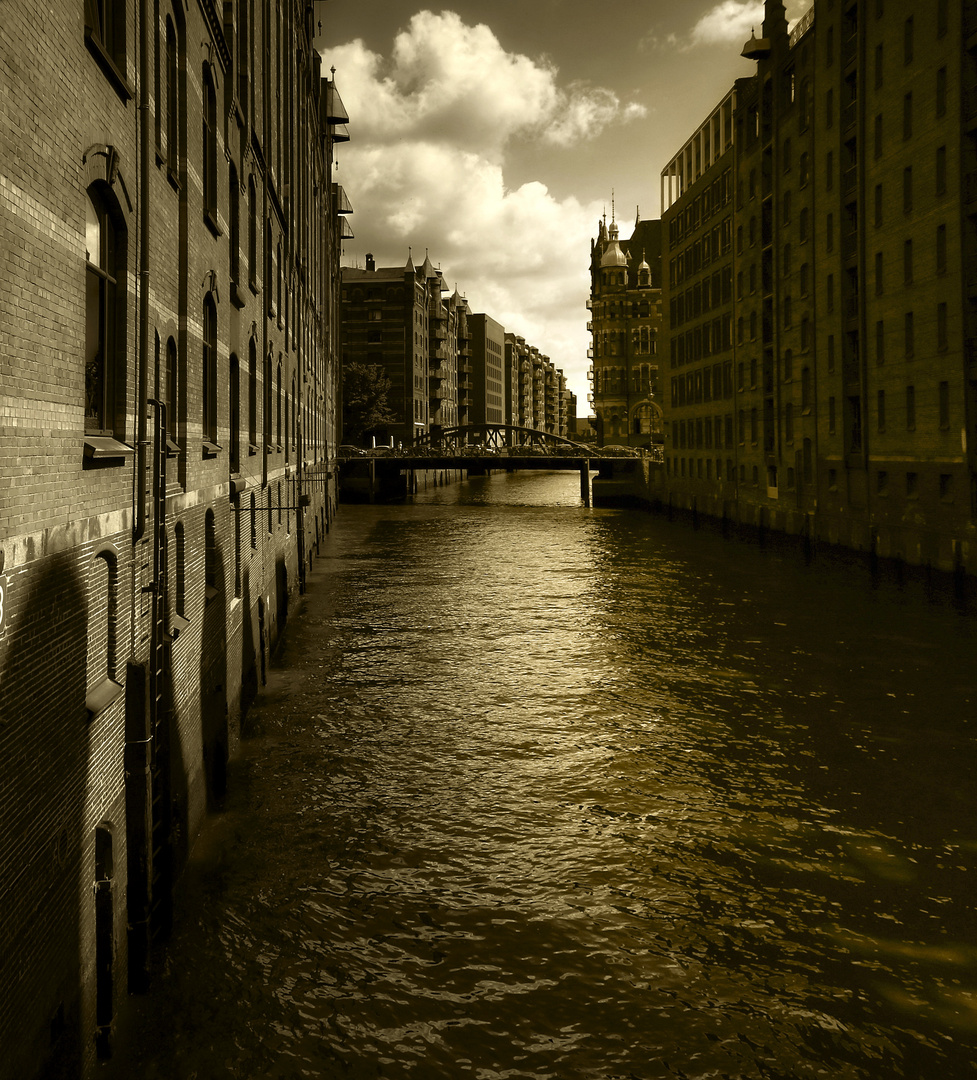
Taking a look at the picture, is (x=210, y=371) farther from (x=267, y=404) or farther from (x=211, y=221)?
(x=267, y=404)

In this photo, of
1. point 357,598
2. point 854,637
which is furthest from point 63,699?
point 357,598

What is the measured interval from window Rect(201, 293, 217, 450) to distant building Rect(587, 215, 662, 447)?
296 ft

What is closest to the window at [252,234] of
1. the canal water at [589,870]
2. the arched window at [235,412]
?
the arched window at [235,412]

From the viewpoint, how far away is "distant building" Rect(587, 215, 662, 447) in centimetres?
10356

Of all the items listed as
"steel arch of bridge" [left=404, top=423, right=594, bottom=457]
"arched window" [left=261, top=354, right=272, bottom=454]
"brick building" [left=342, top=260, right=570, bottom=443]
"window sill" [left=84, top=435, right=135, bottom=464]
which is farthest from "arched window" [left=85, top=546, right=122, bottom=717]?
"brick building" [left=342, top=260, right=570, bottom=443]

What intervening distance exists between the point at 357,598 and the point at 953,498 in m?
17.2

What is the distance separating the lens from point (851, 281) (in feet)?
121

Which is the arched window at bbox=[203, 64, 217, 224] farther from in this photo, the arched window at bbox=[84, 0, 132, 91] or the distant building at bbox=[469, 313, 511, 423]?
the distant building at bbox=[469, 313, 511, 423]

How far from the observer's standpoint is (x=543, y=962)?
8.77m

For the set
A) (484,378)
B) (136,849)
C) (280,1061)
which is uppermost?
(484,378)

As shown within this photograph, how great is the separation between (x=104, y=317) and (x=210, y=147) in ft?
23.7

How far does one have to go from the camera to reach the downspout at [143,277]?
332 inches

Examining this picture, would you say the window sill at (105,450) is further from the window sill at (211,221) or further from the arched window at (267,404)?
the arched window at (267,404)

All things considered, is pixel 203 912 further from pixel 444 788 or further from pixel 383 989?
pixel 444 788
